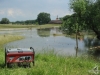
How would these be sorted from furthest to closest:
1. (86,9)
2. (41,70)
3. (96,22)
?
(86,9)
(96,22)
(41,70)

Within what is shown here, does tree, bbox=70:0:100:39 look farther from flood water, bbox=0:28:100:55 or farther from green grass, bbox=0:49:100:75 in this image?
green grass, bbox=0:49:100:75

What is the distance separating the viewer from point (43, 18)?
170 meters

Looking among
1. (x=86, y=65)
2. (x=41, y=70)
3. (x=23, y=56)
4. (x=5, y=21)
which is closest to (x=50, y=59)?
(x=86, y=65)

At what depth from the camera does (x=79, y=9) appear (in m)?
42.2

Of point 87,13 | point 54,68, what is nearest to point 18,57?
point 54,68

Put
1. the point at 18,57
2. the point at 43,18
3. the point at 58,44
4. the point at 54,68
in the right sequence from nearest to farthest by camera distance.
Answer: the point at 54,68 → the point at 18,57 → the point at 58,44 → the point at 43,18

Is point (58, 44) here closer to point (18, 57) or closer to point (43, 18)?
point (18, 57)

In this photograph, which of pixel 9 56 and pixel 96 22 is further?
pixel 96 22

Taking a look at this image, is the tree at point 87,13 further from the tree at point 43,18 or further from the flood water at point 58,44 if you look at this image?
the tree at point 43,18

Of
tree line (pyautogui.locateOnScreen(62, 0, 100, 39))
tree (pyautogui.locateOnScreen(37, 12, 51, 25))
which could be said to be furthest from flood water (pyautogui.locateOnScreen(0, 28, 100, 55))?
tree (pyautogui.locateOnScreen(37, 12, 51, 25))

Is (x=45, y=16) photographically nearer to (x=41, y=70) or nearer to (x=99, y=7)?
(x=99, y=7)

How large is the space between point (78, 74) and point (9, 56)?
2.58 metres

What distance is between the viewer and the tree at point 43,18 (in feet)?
557

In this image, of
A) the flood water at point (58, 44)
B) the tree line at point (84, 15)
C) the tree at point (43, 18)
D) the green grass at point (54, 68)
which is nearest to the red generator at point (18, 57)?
the green grass at point (54, 68)
